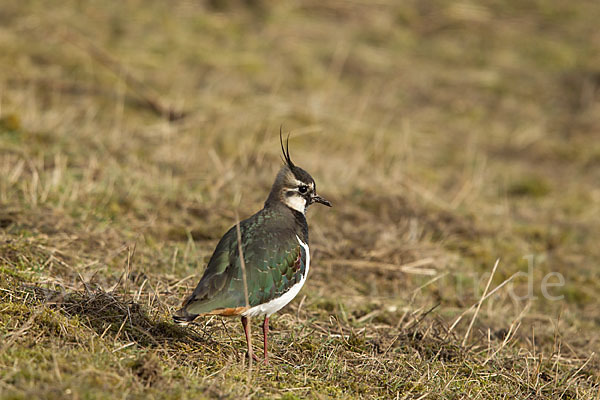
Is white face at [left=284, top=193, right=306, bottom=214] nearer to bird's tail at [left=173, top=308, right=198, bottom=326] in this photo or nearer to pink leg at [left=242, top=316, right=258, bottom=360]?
pink leg at [left=242, top=316, right=258, bottom=360]

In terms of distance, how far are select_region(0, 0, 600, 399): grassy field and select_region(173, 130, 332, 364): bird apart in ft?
1.18

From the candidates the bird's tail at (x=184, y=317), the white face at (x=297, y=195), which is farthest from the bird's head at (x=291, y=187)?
the bird's tail at (x=184, y=317)

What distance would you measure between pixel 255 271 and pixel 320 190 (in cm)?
437

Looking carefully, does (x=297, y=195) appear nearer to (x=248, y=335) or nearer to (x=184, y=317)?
(x=248, y=335)

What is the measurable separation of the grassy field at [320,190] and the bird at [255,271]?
Answer: 36 centimetres

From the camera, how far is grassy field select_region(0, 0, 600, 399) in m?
4.61

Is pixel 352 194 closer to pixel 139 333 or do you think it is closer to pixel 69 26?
pixel 139 333

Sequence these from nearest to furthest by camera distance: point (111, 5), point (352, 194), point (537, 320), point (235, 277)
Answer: point (235, 277)
point (537, 320)
point (352, 194)
point (111, 5)

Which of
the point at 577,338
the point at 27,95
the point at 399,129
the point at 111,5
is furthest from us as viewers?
the point at 111,5

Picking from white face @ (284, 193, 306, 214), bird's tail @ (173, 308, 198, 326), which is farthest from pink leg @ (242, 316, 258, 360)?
white face @ (284, 193, 306, 214)

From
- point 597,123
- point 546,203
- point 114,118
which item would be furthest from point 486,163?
point 114,118

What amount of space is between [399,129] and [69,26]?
247 inches

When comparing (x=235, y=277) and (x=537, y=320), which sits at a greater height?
(x=235, y=277)

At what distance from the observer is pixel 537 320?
269 inches
